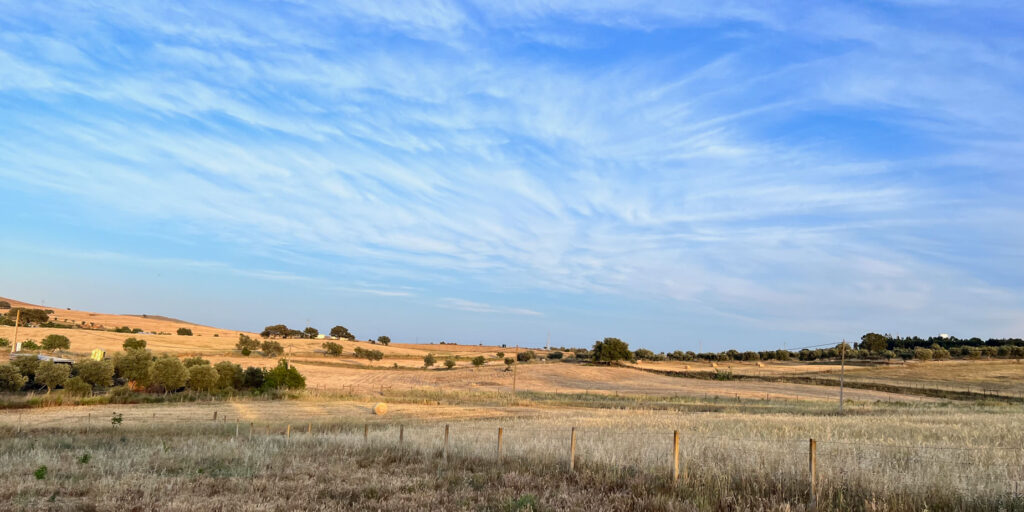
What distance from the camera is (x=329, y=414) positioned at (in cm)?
5034

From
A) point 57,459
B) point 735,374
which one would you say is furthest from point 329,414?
point 735,374

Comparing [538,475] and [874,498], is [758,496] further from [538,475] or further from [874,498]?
[538,475]

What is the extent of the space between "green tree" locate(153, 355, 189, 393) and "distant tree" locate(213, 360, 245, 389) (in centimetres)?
351

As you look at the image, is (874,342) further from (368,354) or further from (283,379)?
(283,379)

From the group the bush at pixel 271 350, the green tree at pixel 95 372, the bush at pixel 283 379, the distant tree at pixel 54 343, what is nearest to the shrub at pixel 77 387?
the green tree at pixel 95 372

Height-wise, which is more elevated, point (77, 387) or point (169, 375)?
point (169, 375)

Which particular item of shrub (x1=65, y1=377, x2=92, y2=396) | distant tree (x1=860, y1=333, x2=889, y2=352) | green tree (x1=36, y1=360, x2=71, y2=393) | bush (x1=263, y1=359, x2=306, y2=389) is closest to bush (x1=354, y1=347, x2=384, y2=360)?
bush (x1=263, y1=359, x2=306, y2=389)

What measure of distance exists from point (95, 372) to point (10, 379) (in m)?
7.13

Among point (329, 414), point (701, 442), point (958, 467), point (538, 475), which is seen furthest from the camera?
point (329, 414)

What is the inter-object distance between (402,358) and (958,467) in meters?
134

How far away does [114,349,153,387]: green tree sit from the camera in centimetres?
6372

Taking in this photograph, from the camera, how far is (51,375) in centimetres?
5803

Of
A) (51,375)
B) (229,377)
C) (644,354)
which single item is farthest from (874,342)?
(51,375)

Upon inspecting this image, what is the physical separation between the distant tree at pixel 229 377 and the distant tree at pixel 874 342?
143612 millimetres
